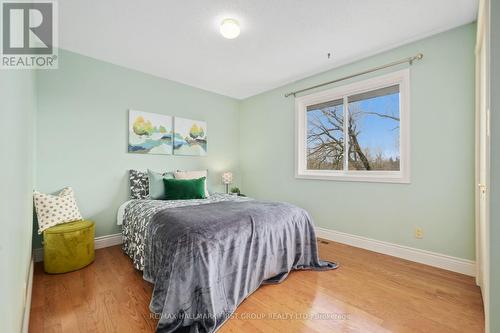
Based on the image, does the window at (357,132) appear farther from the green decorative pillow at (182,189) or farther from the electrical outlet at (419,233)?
the green decorative pillow at (182,189)

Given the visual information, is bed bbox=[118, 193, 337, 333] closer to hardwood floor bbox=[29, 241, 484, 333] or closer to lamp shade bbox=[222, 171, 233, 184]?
hardwood floor bbox=[29, 241, 484, 333]

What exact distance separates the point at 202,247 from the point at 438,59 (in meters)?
2.91

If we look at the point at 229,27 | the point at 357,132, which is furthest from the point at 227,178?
the point at 229,27

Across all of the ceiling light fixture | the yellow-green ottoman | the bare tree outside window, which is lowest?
the yellow-green ottoman

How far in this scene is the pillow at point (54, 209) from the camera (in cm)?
222

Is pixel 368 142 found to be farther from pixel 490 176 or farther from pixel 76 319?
pixel 76 319

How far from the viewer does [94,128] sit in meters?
2.83

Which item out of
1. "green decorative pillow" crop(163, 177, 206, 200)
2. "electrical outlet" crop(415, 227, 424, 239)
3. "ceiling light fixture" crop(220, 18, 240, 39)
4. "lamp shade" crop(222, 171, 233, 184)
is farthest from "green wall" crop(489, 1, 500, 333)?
"lamp shade" crop(222, 171, 233, 184)

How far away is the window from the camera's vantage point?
8.64ft

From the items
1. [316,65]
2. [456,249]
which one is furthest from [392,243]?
[316,65]

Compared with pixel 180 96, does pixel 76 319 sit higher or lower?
lower

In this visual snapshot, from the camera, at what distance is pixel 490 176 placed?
102 cm

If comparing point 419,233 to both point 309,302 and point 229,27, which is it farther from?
point 229,27

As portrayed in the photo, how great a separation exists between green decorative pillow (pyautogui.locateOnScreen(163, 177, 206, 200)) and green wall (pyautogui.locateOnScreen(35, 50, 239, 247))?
623 mm
